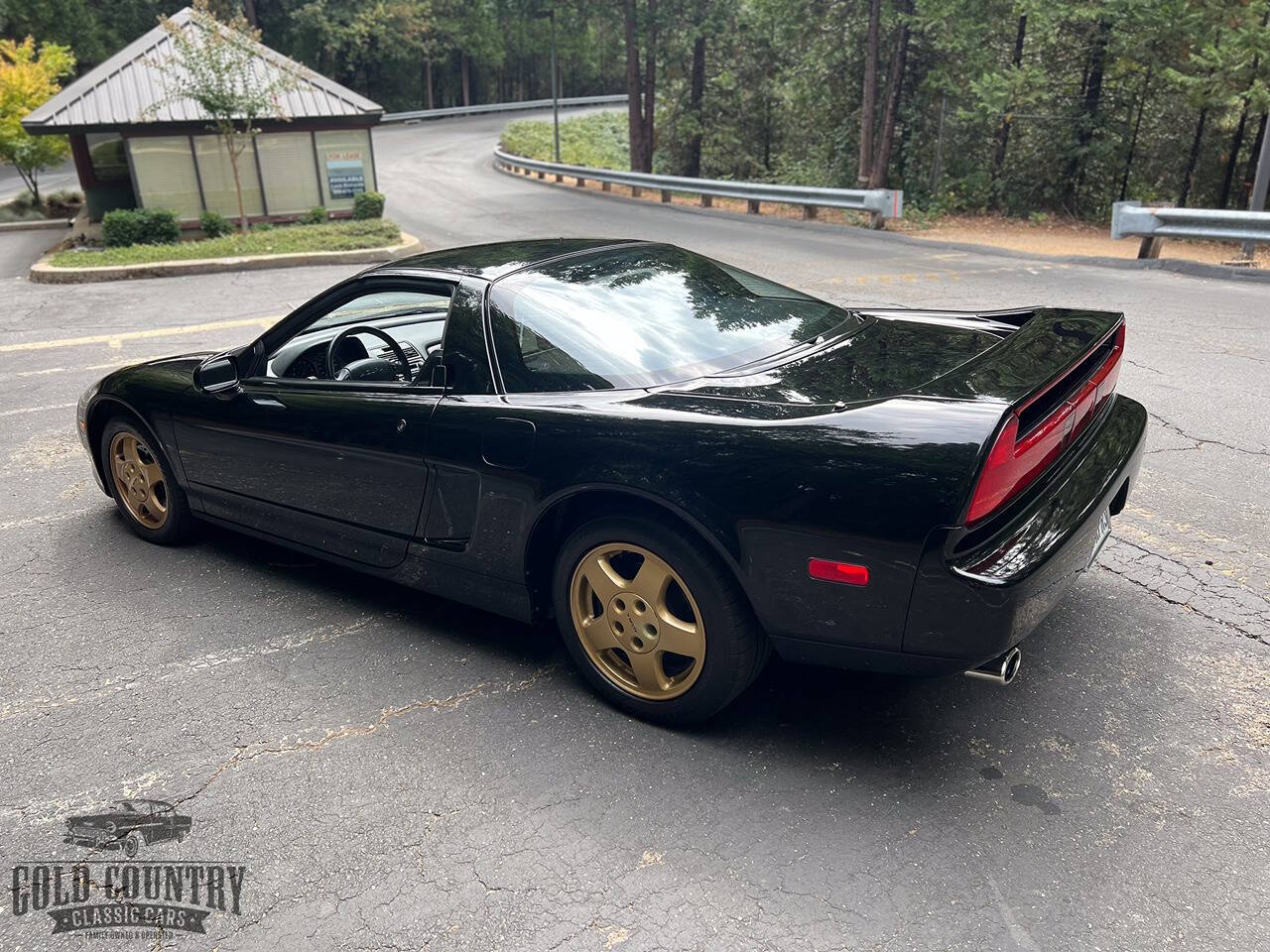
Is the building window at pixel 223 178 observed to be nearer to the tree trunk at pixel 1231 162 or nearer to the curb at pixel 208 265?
the curb at pixel 208 265

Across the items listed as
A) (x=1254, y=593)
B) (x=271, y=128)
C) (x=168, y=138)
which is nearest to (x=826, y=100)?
(x=271, y=128)

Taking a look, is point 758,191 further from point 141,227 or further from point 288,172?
point 141,227

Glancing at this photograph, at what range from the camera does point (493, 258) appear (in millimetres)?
3760

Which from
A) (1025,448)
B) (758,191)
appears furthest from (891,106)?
(1025,448)

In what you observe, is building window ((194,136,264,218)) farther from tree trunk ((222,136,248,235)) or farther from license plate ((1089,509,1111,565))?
license plate ((1089,509,1111,565))

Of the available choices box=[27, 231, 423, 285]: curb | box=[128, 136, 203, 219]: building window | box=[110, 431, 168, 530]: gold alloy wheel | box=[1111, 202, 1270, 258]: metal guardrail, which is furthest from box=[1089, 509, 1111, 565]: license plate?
box=[128, 136, 203, 219]: building window

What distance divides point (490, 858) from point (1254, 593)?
3.18 meters

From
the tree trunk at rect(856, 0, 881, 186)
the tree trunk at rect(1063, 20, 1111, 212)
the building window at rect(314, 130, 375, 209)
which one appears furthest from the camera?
the building window at rect(314, 130, 375, 209)

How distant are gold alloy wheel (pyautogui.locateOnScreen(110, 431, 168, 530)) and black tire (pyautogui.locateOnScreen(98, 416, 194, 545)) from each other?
0.02 m

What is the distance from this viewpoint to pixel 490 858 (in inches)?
101

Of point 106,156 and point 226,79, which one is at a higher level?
point 226,79

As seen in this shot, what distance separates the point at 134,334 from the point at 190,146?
36.0 feet

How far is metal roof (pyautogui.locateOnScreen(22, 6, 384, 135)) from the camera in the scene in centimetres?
1822

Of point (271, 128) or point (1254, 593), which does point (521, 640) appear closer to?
point (1254, 593)
